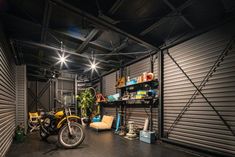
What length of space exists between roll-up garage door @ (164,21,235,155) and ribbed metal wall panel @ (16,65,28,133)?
5.46 meters

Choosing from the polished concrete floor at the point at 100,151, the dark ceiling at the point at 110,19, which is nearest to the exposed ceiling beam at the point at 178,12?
the dark ceiling at the point at 110,19

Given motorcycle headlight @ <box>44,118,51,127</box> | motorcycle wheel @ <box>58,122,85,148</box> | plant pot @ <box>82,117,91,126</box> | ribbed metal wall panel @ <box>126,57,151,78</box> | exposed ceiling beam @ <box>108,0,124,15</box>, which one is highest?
exposed ceiling beam @ <box>108,0,124,15</box>

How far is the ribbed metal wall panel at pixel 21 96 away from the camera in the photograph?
5.40m

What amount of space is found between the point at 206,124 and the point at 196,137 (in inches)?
17.5

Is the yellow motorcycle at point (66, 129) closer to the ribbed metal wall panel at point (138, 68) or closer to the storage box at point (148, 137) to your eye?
the storage box at point (148, 137)

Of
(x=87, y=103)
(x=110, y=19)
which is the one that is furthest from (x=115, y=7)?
(x=87, y=103)

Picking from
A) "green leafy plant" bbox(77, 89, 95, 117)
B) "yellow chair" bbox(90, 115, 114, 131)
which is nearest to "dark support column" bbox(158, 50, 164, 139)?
"yellow chair" bbox(90, 115, 114, 131)

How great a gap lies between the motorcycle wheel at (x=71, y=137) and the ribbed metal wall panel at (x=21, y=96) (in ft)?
9.07

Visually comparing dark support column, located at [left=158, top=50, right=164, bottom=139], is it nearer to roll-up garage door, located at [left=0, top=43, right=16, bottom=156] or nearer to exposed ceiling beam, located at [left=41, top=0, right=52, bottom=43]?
exposed ceiling beam, located at [left=41, top=0, right=52, bottom=43]

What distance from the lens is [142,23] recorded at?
12.0 ft

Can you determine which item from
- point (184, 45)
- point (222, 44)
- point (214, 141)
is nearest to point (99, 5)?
point (184, 45)

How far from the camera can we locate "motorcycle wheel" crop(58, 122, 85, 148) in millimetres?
3679

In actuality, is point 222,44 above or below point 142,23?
below

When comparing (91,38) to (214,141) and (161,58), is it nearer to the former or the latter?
(161,58)
